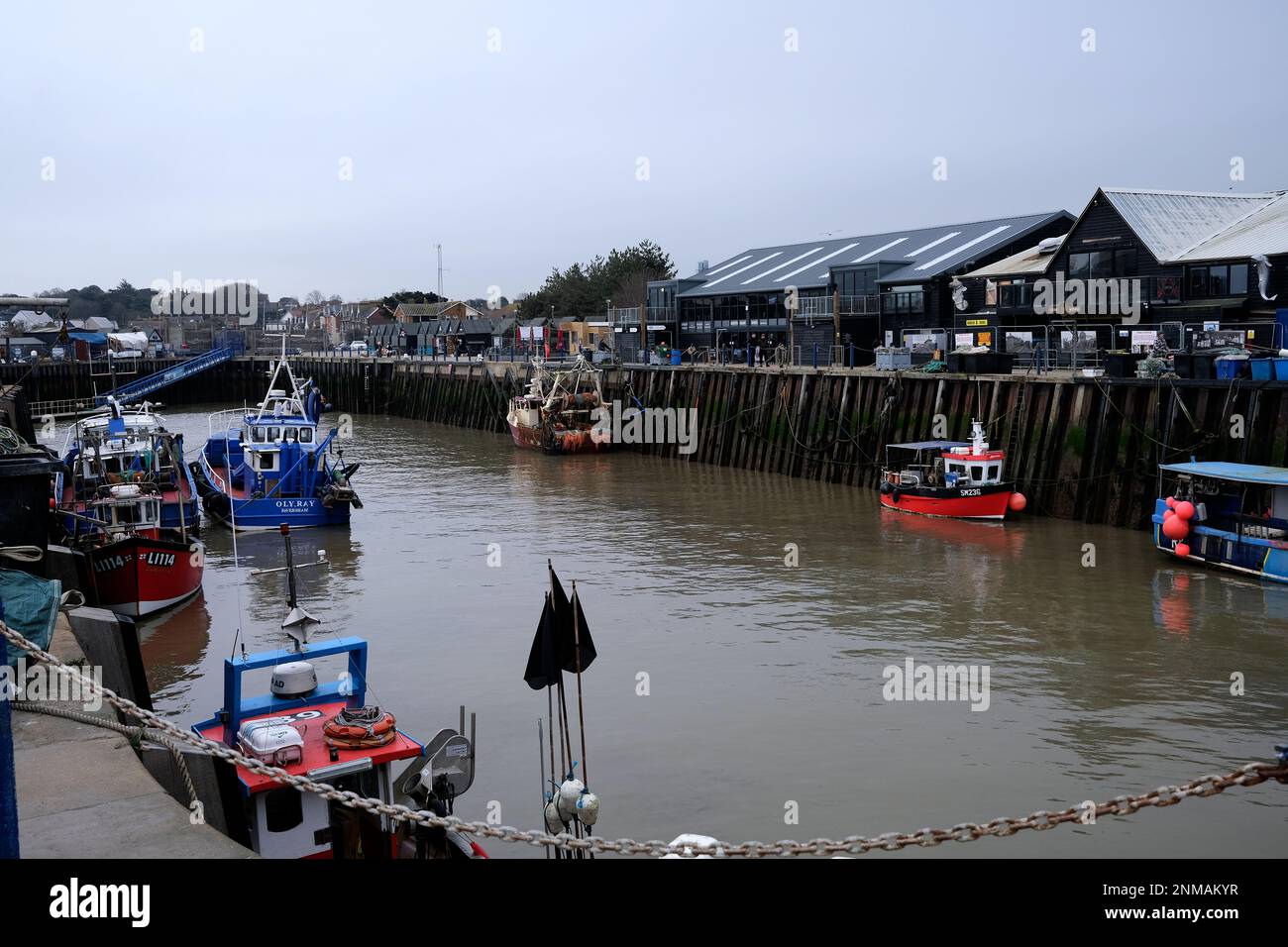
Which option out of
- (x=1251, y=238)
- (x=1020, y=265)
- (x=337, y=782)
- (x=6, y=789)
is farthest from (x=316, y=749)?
(x=1020, y=265)

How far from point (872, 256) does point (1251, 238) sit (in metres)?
26.0

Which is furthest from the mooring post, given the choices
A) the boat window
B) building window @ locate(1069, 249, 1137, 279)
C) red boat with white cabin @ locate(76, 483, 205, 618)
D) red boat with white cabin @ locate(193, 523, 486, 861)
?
building window @ locate(1069, 249, 1137, 279)

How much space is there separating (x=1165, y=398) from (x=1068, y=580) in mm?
9092

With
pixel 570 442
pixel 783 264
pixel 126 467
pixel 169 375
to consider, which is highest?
pixel 783 264

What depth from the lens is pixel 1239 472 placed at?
2694 cm

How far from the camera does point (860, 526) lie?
35031 mm

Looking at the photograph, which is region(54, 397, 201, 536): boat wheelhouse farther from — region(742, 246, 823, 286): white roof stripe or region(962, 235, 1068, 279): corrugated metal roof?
region(742, 246, 823, 286): white roof stripe

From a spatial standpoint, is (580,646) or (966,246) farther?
(966,246)

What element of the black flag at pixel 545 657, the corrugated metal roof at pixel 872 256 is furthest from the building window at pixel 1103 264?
the black flag at pixel 545 657

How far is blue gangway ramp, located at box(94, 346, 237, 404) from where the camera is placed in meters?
89.7

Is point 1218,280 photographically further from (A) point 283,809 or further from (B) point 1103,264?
(A) point 283,809

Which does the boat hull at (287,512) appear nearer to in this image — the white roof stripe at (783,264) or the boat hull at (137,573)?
the boat hull at (137,573)

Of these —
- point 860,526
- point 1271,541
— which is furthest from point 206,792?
point 860,526
